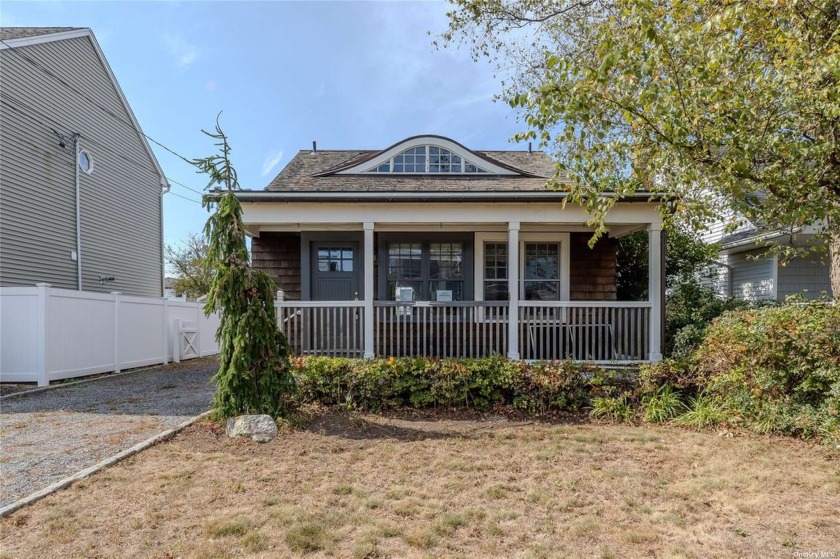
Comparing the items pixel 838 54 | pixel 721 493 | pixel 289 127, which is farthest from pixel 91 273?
pixel 838 54

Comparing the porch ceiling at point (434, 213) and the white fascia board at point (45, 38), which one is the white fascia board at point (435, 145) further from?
the white fascia board at point (45, 38)

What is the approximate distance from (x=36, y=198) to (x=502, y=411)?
1225 cm

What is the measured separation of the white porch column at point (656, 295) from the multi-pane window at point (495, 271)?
277cm

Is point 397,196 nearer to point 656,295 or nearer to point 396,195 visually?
point 396,195

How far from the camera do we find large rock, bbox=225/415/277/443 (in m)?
5.08

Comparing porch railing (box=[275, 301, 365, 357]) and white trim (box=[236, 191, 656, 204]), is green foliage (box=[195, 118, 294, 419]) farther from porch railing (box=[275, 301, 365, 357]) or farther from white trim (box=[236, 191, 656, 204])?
white trim (box=[236, 191, 656, 204])

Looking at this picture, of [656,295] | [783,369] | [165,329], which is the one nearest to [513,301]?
[656,295]

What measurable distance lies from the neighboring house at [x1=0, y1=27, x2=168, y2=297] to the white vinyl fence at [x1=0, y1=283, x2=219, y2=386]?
2658 millimetres

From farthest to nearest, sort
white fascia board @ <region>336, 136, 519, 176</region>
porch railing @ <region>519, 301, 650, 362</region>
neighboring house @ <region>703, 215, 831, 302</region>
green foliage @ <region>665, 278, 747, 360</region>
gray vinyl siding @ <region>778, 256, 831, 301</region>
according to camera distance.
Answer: gray vinyl siding @ <region>778, 256, 831, 301</region> → neighboring house @ <region>703, 215, 831, 302</region> → white fascia board @ <region>336, 136, 519, 176</region> → green foliage @ <region>665, 278, 747, 360</region> → porch railing @ <region>519, 301, 650, 362</region>

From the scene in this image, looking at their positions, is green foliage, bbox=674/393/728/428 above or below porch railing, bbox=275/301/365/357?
below

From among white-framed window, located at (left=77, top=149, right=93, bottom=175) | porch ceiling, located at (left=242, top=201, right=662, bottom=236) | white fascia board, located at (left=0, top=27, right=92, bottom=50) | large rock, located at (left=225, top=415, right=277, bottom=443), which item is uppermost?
white fascia board, located at (left=0, top=27, right=92, bottom=50)

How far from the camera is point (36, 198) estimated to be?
10.9 m

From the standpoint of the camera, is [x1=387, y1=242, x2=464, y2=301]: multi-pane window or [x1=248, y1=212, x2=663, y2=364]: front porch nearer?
[x1=248, y1=212, x2=663, y2=364]: front porch

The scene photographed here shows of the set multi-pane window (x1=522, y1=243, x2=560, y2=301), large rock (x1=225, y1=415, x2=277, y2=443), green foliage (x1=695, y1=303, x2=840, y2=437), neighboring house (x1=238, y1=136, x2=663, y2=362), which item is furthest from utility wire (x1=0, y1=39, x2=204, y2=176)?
green foliage (x1=695, y1=303, x2=840, y2=437)
